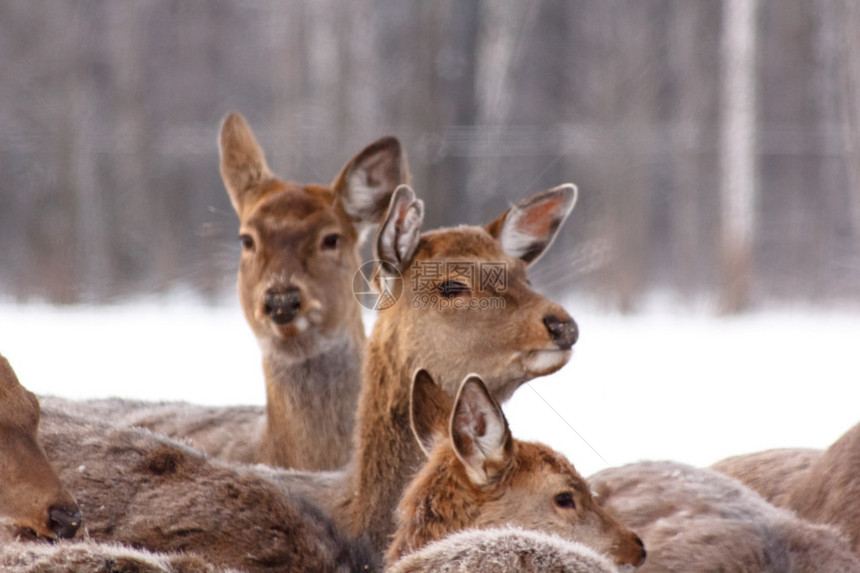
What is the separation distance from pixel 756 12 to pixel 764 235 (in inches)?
70.8

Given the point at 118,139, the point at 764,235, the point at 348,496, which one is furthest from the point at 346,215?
the point at 764,235

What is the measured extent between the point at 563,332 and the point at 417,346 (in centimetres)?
47

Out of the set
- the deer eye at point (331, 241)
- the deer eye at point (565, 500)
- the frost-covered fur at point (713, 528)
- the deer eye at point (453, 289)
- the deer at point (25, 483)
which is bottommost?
the frost-covered fur at point (713, 528)

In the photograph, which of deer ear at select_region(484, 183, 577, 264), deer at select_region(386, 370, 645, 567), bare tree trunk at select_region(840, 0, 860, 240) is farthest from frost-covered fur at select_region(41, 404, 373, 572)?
bare tree trunk at select_region(840, 0, 860, 240)

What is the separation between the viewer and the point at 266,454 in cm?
417

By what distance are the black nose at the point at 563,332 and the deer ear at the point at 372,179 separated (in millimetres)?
968

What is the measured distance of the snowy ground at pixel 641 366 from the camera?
205 inches

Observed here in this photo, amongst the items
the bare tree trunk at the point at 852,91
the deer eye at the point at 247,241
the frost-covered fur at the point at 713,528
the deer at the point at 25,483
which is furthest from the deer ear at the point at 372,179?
the bare tree trunk at the point at 852,91

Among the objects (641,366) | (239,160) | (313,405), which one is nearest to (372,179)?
(239,160)

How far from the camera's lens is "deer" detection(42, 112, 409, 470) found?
3926mm

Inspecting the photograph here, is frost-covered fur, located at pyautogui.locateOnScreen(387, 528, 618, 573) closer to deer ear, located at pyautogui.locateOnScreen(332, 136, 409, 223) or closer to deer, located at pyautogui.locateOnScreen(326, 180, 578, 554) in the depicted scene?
deer, located at pyautogui.locateOnScreen(326, 180, 578, 554)

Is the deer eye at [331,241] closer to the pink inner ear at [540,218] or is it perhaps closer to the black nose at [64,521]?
the pink inner ear at [540,218]

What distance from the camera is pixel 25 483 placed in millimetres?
2277

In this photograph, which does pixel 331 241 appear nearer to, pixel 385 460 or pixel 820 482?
pixel 385 460
